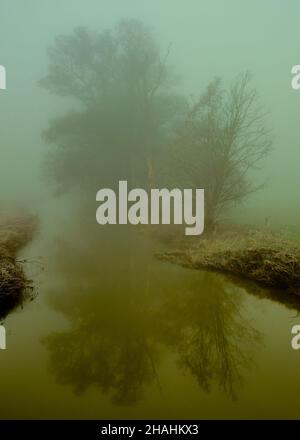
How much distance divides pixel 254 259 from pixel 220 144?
7451mm

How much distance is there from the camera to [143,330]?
308 inches

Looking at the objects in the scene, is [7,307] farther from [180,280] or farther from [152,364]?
[180,280]

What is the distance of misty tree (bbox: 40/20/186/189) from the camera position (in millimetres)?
24969

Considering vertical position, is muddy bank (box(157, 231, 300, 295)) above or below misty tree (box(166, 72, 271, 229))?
below

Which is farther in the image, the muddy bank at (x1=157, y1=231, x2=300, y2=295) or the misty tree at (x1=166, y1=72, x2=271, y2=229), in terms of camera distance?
the misty tree at (x1=166, y1=72, x2=271, y2=229)

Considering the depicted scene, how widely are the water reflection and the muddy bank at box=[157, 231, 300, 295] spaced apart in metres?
0.69

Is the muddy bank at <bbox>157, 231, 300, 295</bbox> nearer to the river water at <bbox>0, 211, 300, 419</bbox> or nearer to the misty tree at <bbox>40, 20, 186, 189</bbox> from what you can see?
the river water at <bbox>0, 211, 300, 419</bbox>

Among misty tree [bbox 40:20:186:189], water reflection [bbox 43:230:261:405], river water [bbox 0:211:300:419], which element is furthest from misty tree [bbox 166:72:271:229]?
river water [bbox 0:211:300:419]

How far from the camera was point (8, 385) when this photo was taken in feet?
19.4

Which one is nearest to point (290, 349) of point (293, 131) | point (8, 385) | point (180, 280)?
point (180, 280)

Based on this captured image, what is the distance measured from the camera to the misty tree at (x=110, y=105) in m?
25.0

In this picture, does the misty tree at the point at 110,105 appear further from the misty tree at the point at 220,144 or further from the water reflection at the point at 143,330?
the water reflection at the point at 143,330

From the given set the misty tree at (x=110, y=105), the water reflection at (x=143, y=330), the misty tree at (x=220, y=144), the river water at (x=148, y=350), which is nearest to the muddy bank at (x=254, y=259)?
the river water at (x=148, y=350)

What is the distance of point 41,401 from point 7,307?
3.67 meters
